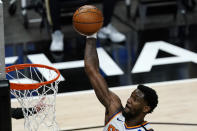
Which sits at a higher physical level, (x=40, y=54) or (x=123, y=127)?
(x=123, y=127)

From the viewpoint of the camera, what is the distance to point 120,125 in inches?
117

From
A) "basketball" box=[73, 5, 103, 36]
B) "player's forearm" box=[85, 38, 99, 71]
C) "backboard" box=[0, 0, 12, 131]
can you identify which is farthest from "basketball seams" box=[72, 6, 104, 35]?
"backboard" box=[0, 0, 12, 131]

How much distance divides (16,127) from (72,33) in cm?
307

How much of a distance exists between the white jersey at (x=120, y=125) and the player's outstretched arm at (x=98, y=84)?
0.17ft

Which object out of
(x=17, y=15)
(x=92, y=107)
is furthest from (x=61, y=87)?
(x=17, y=15)

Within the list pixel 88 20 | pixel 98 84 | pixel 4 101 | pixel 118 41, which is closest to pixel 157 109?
pixel 98 84

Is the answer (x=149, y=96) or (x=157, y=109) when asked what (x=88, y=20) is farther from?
(x=157, y=109)

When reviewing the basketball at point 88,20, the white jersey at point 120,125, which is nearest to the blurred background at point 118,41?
the basketball at point 88,20

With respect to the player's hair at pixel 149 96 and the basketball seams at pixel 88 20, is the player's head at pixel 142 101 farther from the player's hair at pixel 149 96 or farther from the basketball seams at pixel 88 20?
the basketball seams at pixel 88 20

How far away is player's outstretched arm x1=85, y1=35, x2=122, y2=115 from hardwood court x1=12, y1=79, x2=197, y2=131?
110 cm

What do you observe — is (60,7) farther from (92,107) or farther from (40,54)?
(92,107)

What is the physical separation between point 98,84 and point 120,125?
32cm

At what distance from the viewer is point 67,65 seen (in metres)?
5.76

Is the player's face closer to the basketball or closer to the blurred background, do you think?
the basketball
